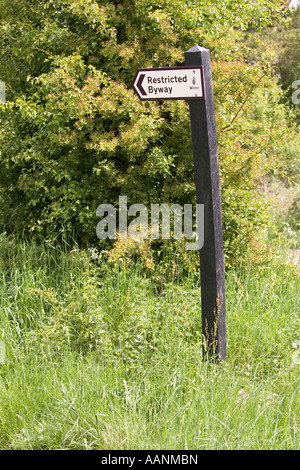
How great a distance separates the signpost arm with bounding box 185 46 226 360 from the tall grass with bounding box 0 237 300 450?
0.62ft

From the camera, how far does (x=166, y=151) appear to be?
17.0 ft

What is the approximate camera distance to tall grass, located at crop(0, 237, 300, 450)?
2.95 meters

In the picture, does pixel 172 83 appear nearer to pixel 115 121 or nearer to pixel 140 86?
pixel 140 86

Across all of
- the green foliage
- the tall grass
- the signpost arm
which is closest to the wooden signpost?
the signpost arm

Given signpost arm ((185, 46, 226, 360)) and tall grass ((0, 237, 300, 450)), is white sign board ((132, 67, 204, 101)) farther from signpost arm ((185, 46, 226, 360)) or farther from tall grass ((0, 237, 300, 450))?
tall grass ((0, 237, 300, 450))

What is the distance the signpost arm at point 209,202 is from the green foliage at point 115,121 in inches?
50.9

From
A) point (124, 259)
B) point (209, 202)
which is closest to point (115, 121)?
point (124, 259)

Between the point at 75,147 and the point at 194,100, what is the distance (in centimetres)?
180

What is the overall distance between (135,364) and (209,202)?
1.12 metres

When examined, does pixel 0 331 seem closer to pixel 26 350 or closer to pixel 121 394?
pixel 26 350

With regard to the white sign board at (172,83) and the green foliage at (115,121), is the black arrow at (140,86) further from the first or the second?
Answer: the green foliage at (115,121)

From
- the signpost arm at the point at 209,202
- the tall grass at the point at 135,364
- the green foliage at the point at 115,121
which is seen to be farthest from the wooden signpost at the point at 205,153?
the green foliage at the point at 115,121

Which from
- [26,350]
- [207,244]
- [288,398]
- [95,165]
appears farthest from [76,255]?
[288,398]
